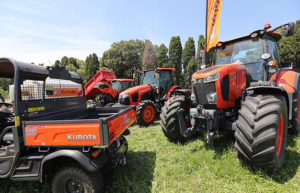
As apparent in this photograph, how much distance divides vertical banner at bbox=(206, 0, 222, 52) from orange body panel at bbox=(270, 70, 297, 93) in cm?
164

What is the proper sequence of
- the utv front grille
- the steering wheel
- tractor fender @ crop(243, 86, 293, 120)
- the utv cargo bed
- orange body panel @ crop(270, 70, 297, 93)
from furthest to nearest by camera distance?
the steering wheel
orange body panel @ crop(270, 70, 297, 93)
the utv front grille
tractor fender @ crop(243, 86, 293, 120)
the utv cargo bed

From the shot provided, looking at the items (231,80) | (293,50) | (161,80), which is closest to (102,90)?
(161,80)

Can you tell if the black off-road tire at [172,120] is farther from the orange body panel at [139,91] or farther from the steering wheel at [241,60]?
the orange body panel at [139,91]

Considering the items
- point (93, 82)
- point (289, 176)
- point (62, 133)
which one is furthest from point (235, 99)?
point (93, 82)

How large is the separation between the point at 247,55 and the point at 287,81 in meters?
0.93

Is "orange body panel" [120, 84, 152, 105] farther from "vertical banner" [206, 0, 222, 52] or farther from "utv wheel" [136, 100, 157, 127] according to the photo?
"vertical banner" [206, 0, 222, 52]

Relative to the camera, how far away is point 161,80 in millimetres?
6953

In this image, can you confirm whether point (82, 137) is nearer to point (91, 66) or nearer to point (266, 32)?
point (266, 32)

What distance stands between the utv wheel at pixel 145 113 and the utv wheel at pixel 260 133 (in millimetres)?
3798

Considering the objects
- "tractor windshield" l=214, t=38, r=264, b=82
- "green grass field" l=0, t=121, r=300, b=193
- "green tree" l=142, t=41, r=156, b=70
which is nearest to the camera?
"green grass field" l=0, t=121, r=300, b=193

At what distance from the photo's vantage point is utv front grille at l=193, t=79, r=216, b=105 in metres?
2.91

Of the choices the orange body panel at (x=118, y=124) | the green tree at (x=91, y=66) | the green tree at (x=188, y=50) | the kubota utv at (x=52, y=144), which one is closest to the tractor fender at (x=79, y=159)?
the kubota utv at (x=52, y=144)

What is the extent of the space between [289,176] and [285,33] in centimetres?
244

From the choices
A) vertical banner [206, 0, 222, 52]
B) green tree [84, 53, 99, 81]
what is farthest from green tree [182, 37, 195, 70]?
vertical banner [206, 0, 222, 52]
